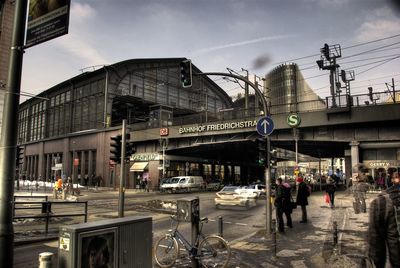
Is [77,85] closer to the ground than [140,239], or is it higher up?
higher up

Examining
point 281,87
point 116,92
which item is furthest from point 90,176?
point 281,87

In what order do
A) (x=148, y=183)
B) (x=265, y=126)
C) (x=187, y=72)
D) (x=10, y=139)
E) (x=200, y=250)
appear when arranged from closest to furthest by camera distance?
1. (x=10, y=139)
2. (x=200, y=250)
3. (x=265, y=126)
4. (x=187, y=72)
5. (x=148, y=183)

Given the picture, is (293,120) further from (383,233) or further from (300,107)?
(383,233)

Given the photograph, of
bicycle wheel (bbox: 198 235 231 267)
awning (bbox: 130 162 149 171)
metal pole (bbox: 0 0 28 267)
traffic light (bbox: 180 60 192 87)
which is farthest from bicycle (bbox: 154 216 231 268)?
awning (bbox: 130 162 149 171)

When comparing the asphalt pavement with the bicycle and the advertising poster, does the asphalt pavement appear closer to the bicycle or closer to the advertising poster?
the bicycle

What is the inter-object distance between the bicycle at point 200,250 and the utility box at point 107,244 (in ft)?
5.24

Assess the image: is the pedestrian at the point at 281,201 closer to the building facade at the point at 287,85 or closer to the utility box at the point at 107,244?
the utility box at the point at 107,244

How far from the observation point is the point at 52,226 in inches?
523

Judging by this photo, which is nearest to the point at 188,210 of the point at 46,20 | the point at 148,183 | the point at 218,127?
the point at 46,20

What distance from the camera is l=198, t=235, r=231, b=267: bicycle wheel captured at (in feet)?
24.6

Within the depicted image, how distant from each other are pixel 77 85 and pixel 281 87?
35.0 metres

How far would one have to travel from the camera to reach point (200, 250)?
7.54 metres

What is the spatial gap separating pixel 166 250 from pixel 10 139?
406 cm

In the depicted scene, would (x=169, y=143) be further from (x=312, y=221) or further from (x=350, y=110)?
(x=312, y=221)
